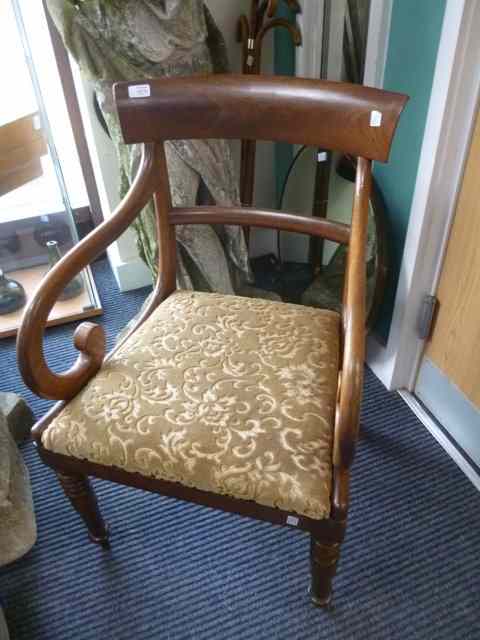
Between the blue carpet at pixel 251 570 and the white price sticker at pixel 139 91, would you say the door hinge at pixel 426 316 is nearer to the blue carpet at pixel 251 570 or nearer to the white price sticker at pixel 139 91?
the blue carpet at pixel 251 570

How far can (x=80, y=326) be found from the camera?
2.71ft

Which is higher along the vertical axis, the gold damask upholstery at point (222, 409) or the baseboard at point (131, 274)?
the gold damask upholstery at point (222, 409)

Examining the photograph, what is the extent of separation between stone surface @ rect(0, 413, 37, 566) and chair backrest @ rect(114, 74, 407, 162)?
0.65 m

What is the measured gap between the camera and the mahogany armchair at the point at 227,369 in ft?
2.30

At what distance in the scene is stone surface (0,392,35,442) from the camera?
1238 millimetres

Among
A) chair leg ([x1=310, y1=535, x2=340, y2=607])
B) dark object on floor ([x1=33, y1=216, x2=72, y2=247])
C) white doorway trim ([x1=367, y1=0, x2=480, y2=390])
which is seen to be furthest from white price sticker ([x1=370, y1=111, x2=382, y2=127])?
dark object on floor ([x1=33, y1=216, x2=72, y2=247])

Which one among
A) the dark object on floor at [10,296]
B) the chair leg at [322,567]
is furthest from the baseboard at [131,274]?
the chair leg at [322,567]

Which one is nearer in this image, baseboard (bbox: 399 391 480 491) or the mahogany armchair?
the mahogany armchair

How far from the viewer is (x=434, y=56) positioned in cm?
94

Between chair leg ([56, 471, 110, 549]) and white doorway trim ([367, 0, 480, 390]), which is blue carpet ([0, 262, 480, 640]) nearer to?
chair leg ([56, 471, 110, 549])

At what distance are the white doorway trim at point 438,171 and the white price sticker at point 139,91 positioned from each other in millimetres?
541

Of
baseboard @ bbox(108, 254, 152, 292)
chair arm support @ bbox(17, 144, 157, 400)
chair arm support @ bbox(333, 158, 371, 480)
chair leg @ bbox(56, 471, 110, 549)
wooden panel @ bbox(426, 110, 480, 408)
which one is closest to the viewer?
chair arm support @ bbox(333, 158, 371, 480)

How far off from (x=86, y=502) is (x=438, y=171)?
3.10 ft

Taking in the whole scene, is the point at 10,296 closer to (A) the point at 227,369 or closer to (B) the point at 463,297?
(A) the point at 227,369
